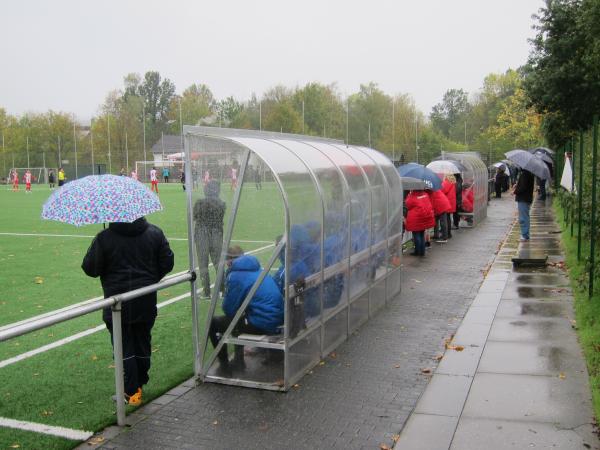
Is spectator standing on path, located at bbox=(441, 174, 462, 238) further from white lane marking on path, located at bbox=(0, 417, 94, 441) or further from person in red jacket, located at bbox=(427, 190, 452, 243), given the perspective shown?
white lane marking on path, located at bbox=(0, 417, 94, 441)

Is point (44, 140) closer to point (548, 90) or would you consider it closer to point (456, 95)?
point (548, 90)

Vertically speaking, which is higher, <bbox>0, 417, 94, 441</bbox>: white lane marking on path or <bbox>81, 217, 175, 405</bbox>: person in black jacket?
<bbox>81, 217, 175, 405</bbox>: person in black jacket

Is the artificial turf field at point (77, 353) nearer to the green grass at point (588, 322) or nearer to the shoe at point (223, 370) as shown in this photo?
the shoe at point (223, 370)

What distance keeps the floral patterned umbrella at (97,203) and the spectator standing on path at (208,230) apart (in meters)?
0.79

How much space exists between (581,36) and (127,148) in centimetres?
5233

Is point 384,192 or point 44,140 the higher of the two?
point 44,140

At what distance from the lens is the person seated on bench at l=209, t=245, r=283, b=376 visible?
6.13 m

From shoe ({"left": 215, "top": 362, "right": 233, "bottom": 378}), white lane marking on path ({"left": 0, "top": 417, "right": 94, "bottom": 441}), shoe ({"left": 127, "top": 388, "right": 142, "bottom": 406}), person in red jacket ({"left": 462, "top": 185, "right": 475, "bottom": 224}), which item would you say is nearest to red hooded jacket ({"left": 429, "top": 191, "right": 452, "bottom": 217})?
person in red jacket ({"left": 462, "top": 185, "right": 475, "bottom": 224})

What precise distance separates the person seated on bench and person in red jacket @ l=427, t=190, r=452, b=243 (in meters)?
9.55

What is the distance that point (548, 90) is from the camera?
26.0 meters

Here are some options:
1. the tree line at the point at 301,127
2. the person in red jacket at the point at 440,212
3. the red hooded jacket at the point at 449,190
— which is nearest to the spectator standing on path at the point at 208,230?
the person in red jacket at the point at 440,212

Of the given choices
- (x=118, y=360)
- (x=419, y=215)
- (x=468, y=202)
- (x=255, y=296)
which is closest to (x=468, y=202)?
(x=468, y=202)

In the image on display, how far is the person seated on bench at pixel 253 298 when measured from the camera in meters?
6.13

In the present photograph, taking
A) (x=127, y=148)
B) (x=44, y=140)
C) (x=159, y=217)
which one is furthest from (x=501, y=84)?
(x=159, y=217)
